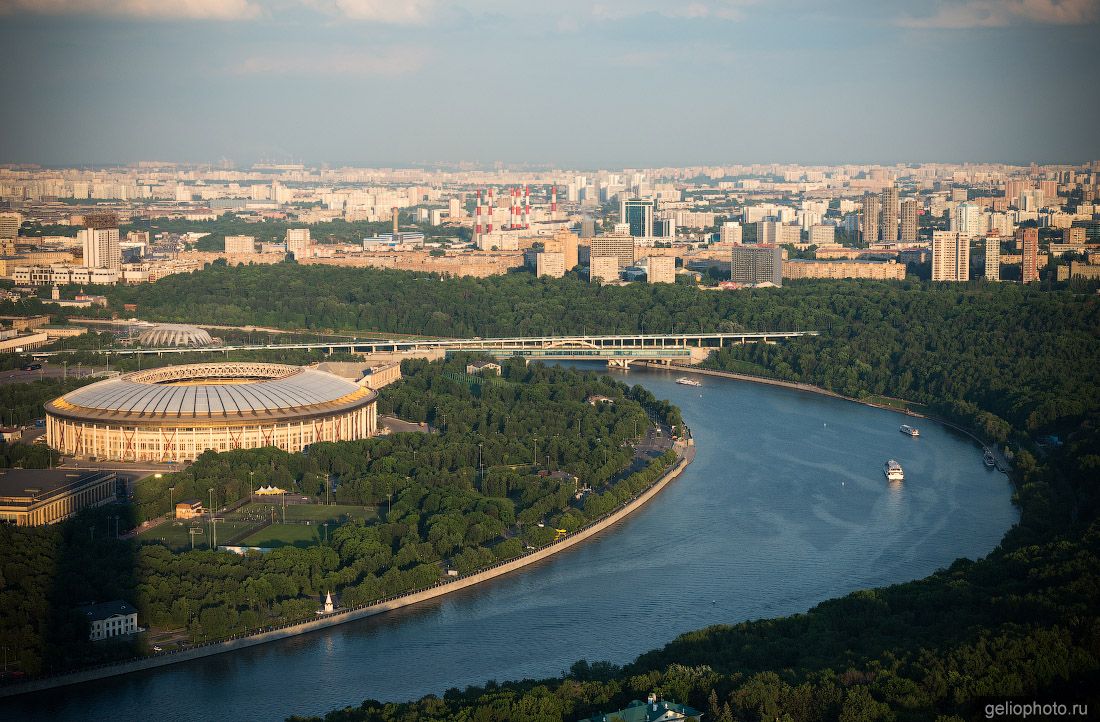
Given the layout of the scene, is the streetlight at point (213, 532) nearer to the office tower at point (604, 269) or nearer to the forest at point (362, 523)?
the forest at point (362, 523)

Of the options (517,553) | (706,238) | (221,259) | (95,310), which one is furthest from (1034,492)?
(706,238)

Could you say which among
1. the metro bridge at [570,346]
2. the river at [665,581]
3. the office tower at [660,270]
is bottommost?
the river at [665,581]

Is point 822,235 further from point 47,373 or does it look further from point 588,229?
point 47,373

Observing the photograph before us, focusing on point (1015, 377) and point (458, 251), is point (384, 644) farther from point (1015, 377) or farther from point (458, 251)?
point (458, 251)

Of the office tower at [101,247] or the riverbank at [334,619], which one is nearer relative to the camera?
the riverbank at [334,619]

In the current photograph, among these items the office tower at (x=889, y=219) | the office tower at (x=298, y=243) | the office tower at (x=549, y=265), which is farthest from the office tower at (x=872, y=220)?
the office tower at (x=298, y=243)

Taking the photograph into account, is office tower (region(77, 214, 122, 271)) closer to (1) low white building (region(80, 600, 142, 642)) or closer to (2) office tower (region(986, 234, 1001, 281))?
(2) office tower (region(986, 234, 1001, 281))

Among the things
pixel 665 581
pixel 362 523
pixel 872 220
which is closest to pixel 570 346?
pixel 362 523
